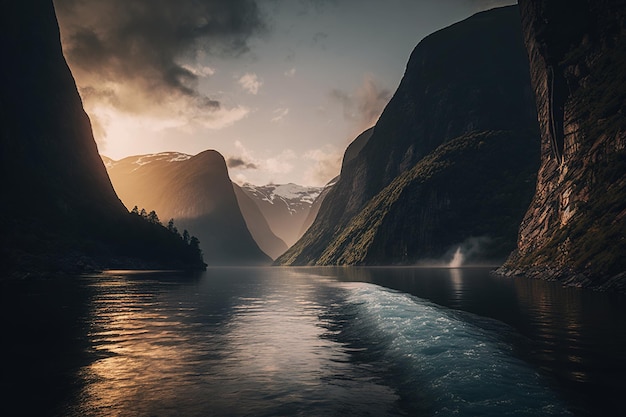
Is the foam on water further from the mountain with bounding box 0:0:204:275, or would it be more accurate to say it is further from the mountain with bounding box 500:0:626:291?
the mountain with bounding box 0:0:204:275

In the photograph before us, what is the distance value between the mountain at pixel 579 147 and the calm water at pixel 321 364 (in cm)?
3428

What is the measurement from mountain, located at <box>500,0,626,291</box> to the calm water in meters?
34.3

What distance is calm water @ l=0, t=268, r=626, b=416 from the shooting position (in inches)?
508

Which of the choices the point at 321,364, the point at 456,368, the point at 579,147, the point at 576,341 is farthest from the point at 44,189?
the point at 576,341

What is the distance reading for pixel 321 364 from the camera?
1867cm

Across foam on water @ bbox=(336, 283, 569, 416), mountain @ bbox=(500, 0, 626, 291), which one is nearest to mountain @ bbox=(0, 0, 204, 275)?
foam on water @ bbox=(336, 283, 569, 416)

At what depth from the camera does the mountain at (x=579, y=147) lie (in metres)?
62.8

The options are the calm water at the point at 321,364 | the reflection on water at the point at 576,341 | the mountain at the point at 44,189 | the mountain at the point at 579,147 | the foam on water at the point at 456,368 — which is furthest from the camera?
the mountain at the point at 44,189

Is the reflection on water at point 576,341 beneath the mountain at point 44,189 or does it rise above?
beneath

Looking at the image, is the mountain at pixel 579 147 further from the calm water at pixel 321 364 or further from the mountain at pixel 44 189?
the mountain at pixel 44 189

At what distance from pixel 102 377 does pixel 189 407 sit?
19.4 feet

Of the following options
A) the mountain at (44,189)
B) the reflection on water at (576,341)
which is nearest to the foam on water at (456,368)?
the reflection on water at (576,341)

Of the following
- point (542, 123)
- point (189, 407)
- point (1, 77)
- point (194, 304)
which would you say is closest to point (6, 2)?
point (1, 77)

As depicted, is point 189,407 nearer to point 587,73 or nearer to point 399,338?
point 399,338
